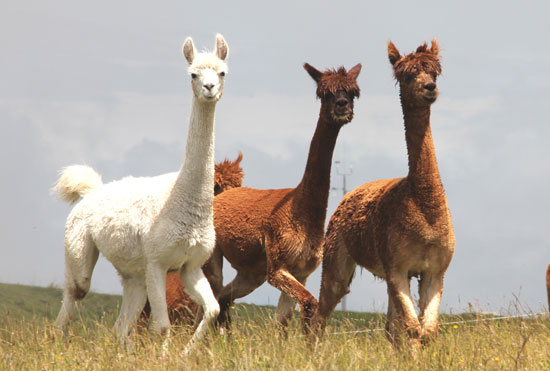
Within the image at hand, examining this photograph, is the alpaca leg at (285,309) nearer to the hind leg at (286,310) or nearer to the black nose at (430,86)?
the hind leg at (286,310)

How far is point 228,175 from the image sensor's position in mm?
10625

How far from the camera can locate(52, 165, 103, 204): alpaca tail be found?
9680mm

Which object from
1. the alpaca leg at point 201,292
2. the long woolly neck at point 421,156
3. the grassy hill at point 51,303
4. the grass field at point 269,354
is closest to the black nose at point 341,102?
the long woolly neck at point 421,156

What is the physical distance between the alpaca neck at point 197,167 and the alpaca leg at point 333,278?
1.51 meters

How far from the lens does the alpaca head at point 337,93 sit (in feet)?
27.0

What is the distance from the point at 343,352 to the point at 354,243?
1.75 metres

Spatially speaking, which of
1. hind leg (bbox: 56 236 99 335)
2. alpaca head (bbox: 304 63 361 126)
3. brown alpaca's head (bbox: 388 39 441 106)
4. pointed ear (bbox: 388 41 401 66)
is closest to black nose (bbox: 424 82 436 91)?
brown alpaca's head (bbox: 388 39 441 106)

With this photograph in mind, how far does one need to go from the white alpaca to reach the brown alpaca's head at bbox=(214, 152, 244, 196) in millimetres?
1949

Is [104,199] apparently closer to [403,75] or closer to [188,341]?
[188,341]

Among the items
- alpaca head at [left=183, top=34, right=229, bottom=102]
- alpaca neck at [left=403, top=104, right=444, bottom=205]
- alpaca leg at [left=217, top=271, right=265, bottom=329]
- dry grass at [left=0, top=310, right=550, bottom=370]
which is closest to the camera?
dry grass at [left=0, top=310, right=550, bottom=370]

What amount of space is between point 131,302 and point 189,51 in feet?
9.01

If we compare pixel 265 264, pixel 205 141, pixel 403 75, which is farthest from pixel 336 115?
pixel 265 264

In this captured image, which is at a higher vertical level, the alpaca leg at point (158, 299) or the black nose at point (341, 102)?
the black nose at point (341, 102)

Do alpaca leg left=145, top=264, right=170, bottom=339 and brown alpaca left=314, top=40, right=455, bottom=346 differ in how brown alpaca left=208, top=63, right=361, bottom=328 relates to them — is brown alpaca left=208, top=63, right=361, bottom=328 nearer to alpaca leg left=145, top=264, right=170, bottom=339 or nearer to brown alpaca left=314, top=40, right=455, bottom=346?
brown alpaca left=314, top=40, right=455, bottom=346
